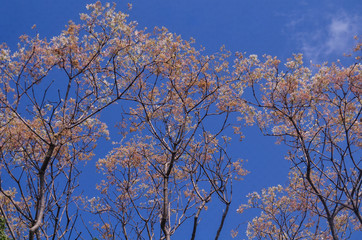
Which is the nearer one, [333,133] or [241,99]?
[241,99]

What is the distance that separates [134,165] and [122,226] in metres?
1.80

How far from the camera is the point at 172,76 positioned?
7.52 m

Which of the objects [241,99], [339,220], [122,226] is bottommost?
[122,226]

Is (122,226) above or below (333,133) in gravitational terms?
below

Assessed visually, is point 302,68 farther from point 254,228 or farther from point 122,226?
point 254,228

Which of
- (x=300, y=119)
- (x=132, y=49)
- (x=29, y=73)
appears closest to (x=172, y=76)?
(x=132, y=49)

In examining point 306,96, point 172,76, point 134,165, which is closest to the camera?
point 172,76

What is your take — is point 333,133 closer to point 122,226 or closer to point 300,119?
point 300,119

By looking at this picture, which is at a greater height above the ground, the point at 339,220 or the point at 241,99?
the point at 241,99

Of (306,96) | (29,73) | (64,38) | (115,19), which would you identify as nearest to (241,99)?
(306,96)

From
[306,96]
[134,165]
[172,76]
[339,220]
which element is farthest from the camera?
[339,220]

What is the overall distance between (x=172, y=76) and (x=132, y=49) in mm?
1104

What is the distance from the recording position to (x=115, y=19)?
6.64m

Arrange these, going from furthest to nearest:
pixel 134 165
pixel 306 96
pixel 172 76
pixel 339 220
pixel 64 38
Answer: pixel 339 220, pixel 134 165, pixel 306 96, pixel 172 76, pixel 64 38
